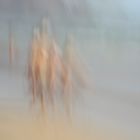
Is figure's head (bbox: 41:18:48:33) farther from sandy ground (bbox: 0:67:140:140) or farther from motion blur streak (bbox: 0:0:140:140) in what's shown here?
sandy ground (bbox: 0:67:140:140)

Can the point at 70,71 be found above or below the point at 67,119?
above

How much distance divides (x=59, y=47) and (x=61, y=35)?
0.12 feet

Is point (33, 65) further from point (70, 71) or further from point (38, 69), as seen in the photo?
point (70, 71)

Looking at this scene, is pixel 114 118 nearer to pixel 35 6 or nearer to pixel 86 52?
pixel 86 52

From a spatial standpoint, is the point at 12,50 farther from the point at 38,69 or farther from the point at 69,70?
the point at 69,70

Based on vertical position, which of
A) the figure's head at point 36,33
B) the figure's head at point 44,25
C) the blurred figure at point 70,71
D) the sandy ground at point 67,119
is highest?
the figure's head at point 44,25

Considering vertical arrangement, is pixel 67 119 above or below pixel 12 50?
A: below

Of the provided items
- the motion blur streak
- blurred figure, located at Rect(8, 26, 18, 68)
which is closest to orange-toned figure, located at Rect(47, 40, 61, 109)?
the motion blur streak

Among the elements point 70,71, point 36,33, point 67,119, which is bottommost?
point 67,119

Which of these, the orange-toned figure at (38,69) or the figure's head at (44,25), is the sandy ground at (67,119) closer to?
the orange-toned figure at (38,69)

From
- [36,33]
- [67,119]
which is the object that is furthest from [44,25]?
[67,119]

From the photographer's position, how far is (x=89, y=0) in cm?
95

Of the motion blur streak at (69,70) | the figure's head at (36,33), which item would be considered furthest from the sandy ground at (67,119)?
the figure's head at (36,33)

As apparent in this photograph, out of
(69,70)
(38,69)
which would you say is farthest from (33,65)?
(69,70)
